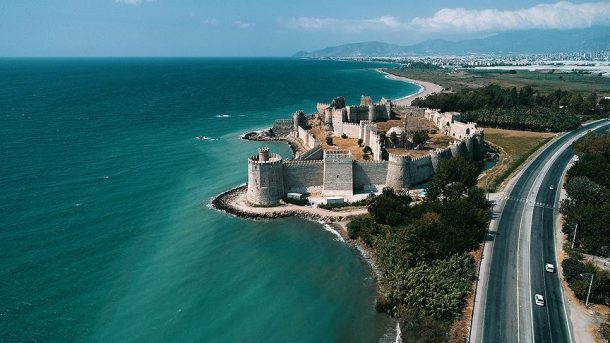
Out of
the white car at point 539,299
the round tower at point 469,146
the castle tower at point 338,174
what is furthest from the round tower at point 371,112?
the white car at point 539,299

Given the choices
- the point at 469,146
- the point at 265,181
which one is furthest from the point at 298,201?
the point at 469,146

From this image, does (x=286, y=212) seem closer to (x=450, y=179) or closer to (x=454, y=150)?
(x=450, y=179)

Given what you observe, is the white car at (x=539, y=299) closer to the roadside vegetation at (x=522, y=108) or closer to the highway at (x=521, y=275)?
the highway at (x=521, y=275)

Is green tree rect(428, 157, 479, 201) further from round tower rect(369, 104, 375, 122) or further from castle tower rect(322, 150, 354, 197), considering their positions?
round tower rect(369, 104, 375, 122)

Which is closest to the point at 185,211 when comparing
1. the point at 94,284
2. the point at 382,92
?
the point at 94,284

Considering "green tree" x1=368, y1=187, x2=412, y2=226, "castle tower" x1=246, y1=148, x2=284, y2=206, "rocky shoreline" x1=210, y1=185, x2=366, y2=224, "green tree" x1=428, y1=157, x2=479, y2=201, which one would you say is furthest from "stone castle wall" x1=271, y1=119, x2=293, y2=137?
"green tree" x1=368, y1=187, x2=412, y2=226

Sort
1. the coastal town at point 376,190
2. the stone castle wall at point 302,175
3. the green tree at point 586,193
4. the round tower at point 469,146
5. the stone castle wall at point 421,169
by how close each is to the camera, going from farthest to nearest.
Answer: the round tower at point 469,146, the stone castle wall at point 421,169, the stone castle wall at point 302,175, the green tree at point 586,193, the coastal town at point 376,190

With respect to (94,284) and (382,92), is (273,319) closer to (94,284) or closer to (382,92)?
(94,284)
